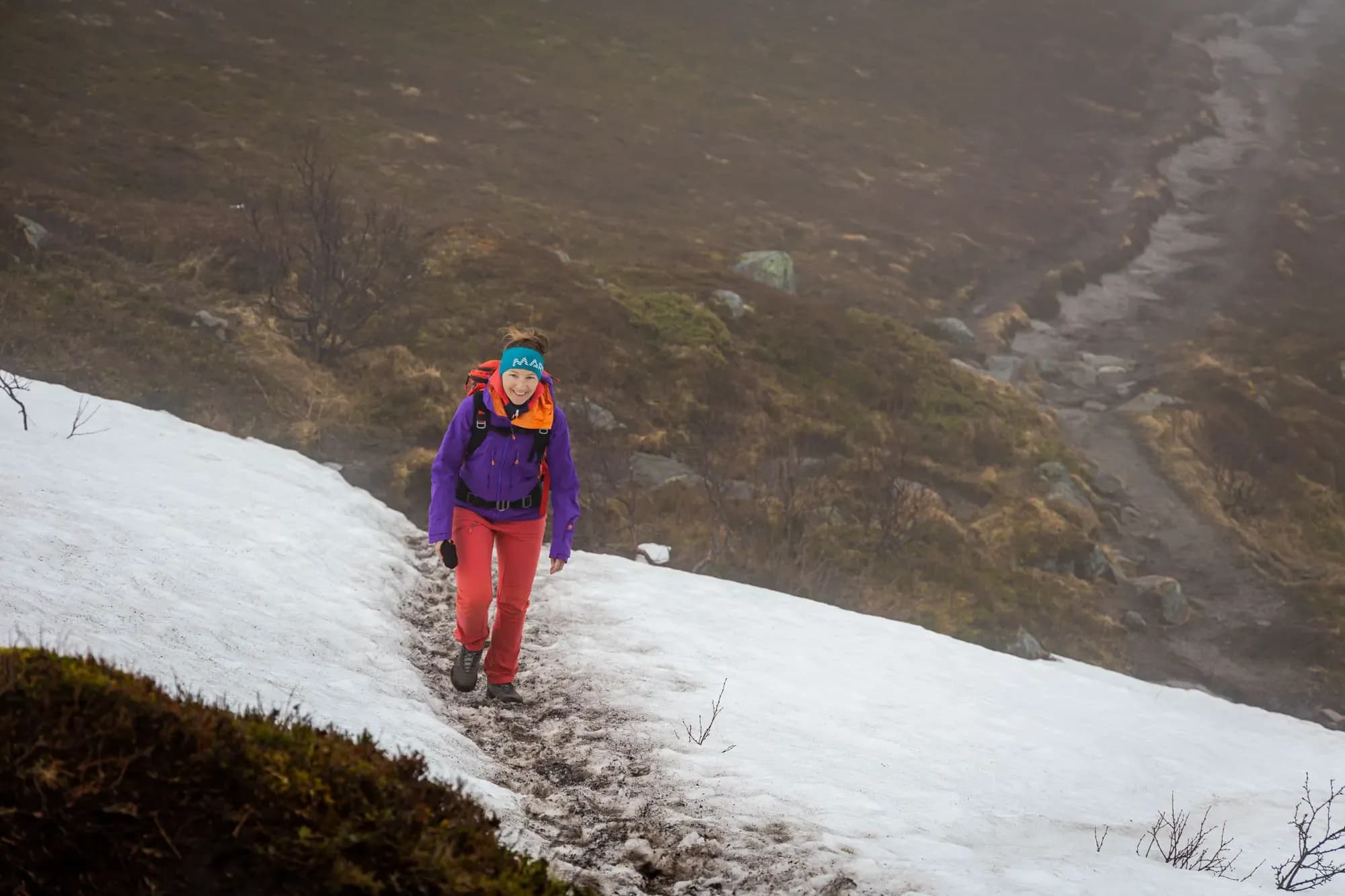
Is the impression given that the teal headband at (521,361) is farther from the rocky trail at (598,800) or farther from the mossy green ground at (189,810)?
the mossy green ground at (189,810)

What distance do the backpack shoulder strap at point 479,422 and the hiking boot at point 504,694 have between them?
1.62 m

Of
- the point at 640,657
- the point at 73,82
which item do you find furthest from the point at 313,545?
the point at 73,82

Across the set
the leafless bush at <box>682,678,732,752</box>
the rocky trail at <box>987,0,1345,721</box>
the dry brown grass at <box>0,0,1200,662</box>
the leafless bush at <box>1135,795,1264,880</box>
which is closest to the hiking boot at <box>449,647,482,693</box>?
the leafless bush at <box>682,678,732,752</box>

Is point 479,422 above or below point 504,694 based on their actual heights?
above

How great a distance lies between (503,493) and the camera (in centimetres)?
576

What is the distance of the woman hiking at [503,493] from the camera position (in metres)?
5.66

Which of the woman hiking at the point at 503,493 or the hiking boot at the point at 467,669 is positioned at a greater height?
the woman hiking at the point at 503,493

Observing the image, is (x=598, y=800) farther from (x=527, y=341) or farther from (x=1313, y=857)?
(x=1313, y=857)

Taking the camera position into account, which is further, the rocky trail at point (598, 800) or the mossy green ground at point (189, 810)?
the rocky trail at point (598, 800)

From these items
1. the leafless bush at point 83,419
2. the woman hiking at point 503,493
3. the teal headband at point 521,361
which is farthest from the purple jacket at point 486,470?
the leafless bush at point 83,419

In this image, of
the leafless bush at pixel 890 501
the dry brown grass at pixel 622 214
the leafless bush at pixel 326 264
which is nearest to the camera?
the dry brown grass at pixel 622 214

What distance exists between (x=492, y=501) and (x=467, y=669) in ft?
4.03

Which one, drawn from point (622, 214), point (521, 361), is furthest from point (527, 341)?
point (622, 214)

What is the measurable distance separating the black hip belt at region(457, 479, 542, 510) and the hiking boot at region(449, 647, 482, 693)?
3.52ft
